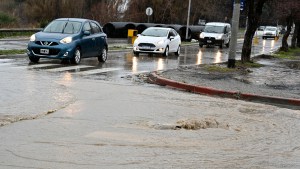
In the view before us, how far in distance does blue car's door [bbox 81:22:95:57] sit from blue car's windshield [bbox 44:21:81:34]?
301 millimetres

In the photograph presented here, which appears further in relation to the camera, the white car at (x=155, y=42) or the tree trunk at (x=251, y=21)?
the white car at (x=155, y=42)

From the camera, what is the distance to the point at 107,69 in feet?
56.0

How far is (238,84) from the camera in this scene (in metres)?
14.3

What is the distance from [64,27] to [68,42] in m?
1.29

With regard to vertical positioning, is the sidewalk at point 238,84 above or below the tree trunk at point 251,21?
below

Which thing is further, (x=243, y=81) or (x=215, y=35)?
(x=215, y=35)

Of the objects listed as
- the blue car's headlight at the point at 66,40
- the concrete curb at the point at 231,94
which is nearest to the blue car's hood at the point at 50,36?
the blue car's headlight at the point at 66,40

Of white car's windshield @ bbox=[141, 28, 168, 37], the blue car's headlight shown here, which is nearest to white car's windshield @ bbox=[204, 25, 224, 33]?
white car's windshield @ bbox=[141, 28, 168, 37]

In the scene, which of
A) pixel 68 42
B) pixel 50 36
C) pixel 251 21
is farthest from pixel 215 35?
pixel 50 36

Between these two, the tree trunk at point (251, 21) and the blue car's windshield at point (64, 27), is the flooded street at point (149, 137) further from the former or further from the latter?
the tree trunk at point (251, 21)

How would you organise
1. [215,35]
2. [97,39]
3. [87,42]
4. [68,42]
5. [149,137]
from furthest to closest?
[215,35] < [97,39] < [87,42] < [68,42] < [149,137]

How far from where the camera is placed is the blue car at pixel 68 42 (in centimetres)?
1730

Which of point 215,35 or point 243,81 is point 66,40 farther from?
point 215,35

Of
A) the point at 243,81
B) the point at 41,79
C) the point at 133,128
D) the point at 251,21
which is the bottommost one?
the point at 243,81
